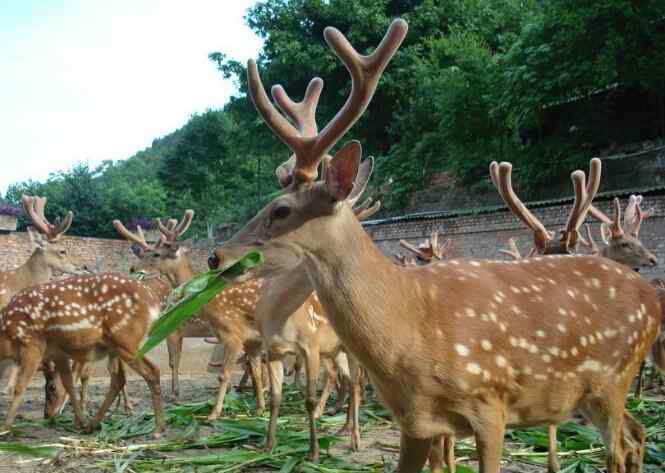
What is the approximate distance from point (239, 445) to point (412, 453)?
2535 mm

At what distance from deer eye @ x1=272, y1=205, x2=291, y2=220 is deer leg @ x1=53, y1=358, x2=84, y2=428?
13.2ft

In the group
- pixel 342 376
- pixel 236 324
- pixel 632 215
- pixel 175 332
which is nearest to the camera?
pixel 342 376

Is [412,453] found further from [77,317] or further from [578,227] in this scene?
[77,317]

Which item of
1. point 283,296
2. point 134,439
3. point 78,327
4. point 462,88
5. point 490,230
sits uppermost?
point 462,88

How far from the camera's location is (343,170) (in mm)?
3010

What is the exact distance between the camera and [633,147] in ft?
61.0

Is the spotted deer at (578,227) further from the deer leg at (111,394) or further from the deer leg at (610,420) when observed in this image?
the deer leg at (111,394)

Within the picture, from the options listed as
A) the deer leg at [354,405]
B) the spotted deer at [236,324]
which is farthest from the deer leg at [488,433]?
the spotted deer at [236,324]

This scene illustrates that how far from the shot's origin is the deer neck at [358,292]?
2.98 metres

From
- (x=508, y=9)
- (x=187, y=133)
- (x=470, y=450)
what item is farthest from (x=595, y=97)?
(x=187, y=133)

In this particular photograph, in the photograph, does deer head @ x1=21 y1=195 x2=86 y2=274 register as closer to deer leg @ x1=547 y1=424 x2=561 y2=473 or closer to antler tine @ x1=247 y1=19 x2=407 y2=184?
antler tine @ x1=247 y1=19 x2=407 y2=184

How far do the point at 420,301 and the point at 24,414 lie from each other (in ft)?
17.7

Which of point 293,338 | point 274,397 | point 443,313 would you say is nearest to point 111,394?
point 274,397

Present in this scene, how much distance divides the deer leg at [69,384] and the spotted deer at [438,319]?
389cm
